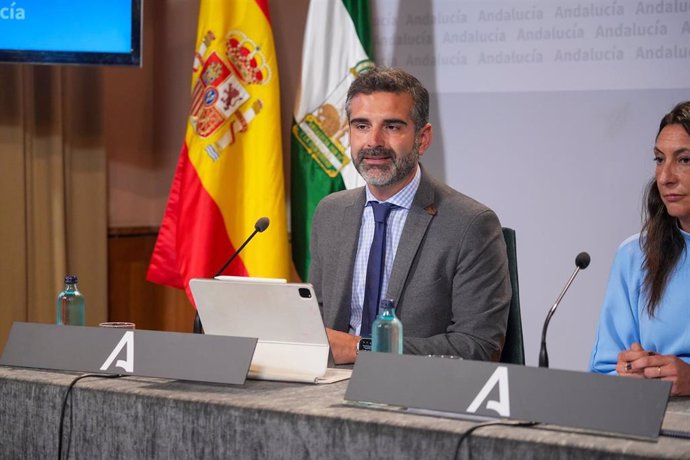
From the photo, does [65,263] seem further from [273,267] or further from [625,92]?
[625,92]

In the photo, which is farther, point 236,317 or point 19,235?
point 19,235

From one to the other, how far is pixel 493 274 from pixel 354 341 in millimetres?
485

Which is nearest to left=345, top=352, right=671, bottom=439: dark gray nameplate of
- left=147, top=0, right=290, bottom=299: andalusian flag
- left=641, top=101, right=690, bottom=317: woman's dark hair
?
left=641, top=101, right=690, bottom=317: woman's dark hair

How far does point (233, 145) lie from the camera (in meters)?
4.41

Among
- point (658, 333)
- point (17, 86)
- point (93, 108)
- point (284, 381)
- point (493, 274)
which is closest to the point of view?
point (284, 381)

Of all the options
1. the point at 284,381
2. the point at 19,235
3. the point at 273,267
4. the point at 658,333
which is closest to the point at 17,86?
the point at 19,235

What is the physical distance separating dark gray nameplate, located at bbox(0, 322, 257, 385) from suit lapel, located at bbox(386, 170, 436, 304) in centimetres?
78

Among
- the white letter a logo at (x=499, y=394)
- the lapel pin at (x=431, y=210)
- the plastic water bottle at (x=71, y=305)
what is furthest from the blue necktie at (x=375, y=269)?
the white letter a logo at (x=499, y=394)

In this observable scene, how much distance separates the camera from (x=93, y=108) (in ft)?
15.0

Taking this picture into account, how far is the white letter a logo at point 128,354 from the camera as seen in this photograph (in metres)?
2.07

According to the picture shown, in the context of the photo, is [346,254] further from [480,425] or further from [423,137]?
[480,425]

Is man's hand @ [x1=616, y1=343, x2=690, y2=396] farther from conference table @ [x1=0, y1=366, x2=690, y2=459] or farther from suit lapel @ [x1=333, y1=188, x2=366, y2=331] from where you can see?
suit lapel @ [x1=333, y1=188, x2=366, y2=331]

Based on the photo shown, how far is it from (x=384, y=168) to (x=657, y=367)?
980mm

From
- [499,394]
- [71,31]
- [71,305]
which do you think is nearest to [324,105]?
[71,31]
